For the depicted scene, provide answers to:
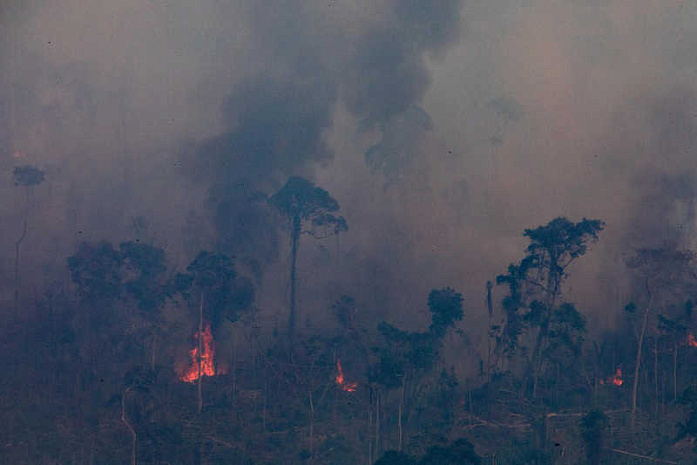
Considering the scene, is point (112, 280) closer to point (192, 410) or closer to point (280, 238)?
point (192, 410)

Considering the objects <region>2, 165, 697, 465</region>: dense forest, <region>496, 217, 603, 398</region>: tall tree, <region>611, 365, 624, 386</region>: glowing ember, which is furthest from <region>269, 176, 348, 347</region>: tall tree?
<region>611, 365, 624, 386</region>: glowing ember

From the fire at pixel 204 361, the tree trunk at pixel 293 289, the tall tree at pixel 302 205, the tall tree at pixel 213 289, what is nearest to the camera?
the tall tree at pixel 213 289

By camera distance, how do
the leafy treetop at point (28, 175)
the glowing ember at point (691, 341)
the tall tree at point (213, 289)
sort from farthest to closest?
1. the leafy treetop at point (28, 175)
2. the glowing ember at point (691, 341)
3. the tall tree at point (213, 289)

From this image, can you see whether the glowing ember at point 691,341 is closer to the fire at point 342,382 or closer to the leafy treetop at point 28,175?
the fire at point 342,382

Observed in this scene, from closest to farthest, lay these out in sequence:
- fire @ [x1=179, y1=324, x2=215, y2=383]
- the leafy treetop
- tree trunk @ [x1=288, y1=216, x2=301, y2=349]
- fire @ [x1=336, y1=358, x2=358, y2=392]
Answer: fire @ [x1=336, y1=358, x2=358, y2=392] → fire @ [x1=179, y1=324, x2=215, y2=383] → tree trunk @ [x1=288, y1=216, x2=301, y2=349] → the leafy treetop

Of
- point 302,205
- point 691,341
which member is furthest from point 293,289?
point 691,341

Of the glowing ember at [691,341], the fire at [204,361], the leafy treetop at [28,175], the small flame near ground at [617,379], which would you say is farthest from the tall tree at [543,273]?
the leafy treetop at [28,175]

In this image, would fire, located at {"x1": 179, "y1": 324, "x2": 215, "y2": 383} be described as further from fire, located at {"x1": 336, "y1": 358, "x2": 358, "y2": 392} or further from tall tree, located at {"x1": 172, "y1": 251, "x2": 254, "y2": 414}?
fire, located at {"x1": 336, "y1": 358, "x2": 358, "y2": 392}

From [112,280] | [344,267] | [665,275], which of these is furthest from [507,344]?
[112,280]
